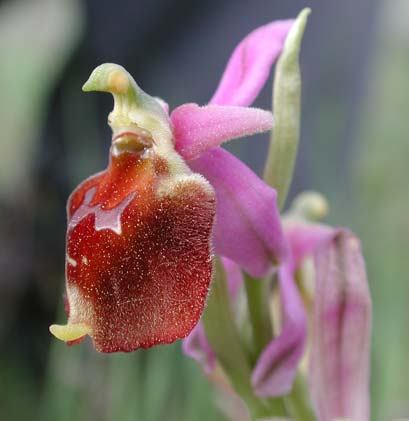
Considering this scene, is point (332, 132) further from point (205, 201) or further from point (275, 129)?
point (205, 201)

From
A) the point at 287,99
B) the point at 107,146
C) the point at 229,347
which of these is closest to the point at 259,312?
the point at 229,347

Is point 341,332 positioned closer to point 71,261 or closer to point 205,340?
point 205,340

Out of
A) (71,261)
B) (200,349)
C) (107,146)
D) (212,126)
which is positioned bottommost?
(107,146)

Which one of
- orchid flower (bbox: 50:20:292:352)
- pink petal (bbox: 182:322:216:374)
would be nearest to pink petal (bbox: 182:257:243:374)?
pink petal (bbox: 182:322:216:374)

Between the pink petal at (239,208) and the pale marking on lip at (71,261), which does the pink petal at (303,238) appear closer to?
the pink petal at (239,208)

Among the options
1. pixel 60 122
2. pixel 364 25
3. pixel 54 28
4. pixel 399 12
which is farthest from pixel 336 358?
pixel 399 12

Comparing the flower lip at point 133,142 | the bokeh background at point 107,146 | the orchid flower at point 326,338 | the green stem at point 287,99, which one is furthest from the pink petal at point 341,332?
the bokeh background at point 107,146

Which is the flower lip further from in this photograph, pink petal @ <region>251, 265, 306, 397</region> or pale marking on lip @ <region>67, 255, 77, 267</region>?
pink petal @ <region>251, 265, 306, 397</region>
